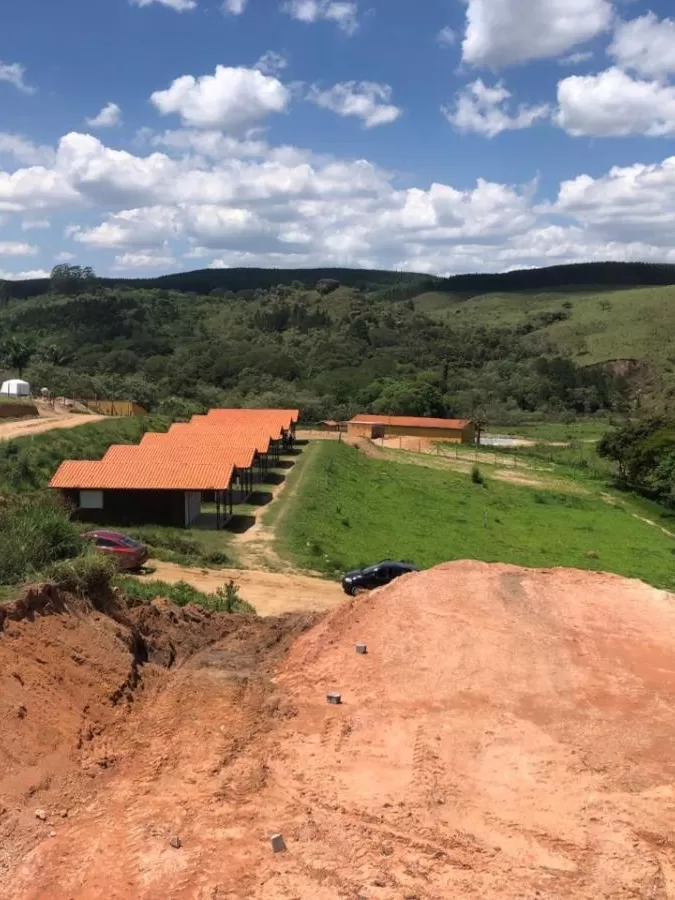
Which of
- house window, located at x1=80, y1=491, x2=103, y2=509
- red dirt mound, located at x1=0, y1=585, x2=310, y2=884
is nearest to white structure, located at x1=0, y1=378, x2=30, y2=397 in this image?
house window, located at x1=80, y1=491, x2=103, y2=509

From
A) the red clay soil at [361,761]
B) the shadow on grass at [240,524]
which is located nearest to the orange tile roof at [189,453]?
the shadow on grass at [240,524]

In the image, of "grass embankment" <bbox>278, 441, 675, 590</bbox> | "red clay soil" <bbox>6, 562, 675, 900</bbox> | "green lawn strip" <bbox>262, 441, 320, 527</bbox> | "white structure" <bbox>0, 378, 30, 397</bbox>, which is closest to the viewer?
"red clay soil" <bbox>6, 562, 675, 900</bbox>

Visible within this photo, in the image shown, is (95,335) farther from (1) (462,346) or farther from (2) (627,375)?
(2) (627,375)

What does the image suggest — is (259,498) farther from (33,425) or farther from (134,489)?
(33,425)

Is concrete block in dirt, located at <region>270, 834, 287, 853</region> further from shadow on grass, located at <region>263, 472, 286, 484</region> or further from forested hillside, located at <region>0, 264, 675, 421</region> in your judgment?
forested hillside, located at <region>0, 264, 675, 421</region>

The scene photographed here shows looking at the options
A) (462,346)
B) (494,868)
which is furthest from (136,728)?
(462,346)

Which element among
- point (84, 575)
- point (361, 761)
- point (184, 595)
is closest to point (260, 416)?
point (184, 595)

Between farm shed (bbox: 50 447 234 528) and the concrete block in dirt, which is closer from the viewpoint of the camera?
the concrete block in dirt
